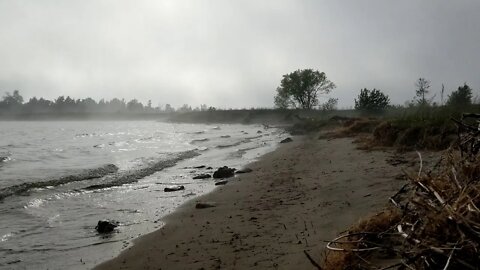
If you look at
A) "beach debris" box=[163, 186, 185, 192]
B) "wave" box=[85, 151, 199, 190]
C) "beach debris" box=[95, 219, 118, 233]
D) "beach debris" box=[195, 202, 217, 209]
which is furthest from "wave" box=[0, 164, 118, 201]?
"beach debris" box=[195, 202, 217, 209]

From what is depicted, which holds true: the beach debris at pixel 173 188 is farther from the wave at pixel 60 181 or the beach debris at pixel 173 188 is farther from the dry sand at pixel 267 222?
the wave at pixel 60 181

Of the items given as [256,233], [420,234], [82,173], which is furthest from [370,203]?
[82,173]

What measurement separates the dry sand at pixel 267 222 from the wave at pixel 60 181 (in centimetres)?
600

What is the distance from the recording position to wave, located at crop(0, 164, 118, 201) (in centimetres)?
1138

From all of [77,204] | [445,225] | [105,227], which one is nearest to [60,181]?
[77,204]

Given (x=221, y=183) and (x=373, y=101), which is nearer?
(x=221, y=183)

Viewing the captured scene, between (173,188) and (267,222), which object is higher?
(267,222)

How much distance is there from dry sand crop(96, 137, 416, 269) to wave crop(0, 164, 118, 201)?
600 centimetres

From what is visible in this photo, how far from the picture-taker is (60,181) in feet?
43.1

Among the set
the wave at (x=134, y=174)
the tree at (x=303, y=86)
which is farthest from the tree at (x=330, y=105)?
the wave at (x=134, y=174)

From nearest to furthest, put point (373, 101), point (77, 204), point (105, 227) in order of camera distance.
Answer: point (105, 227)
point (77, 204)
point (373, 101)

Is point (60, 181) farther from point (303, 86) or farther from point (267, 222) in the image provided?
point (303, 86)

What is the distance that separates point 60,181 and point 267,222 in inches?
376

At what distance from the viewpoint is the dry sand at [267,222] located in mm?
4973
